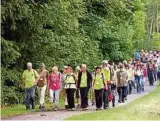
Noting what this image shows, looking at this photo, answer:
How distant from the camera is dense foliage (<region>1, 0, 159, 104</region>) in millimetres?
26141

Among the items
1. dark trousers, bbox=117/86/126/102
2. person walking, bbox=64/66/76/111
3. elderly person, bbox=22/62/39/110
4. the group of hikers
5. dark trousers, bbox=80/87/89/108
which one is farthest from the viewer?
dark trousers, bbox=117/86/126/102

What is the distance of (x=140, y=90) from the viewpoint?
3447cm

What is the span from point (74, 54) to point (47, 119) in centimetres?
1365

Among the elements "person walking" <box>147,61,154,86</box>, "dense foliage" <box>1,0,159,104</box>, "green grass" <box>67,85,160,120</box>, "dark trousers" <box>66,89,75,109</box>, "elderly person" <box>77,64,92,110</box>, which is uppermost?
"dense foliage" <box>1,0,159,104</box>

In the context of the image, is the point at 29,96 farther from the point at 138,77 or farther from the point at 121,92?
the point at 138,77

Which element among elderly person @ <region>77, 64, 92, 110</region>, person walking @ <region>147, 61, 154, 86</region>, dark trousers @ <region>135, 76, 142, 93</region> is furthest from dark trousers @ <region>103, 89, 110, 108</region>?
person walking @ <region>147, 61, 154, 86</region>

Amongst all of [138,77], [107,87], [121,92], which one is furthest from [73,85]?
[138,77]

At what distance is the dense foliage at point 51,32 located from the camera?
1029 inches

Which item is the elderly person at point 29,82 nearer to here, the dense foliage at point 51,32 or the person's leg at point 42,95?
the person's leg at point 42,95

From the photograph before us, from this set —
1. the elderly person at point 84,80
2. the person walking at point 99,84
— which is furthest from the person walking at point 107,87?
the elderly person at point 84,80

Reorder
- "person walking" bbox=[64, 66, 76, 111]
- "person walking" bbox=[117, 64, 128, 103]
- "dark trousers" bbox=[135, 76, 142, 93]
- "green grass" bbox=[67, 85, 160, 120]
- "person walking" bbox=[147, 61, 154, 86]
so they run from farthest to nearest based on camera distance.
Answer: "person walking" bbox=[147, 61, 154, 86]
"dark trousers" bbox=[135, 76, 142, 93]
"person walking" bbox=[117, 64, 128, 103]
"person walking" bbox=[64, 66, 76, 111]
"green grass" bbox=[67, 85, 160, 120]

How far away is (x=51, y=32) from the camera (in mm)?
29344

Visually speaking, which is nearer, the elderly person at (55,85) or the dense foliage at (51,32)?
the elderly person at (55,85)

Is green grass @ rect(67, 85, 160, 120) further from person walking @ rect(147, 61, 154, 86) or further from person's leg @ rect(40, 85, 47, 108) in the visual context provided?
person walking @ rect(147, 61, 154, 86)
